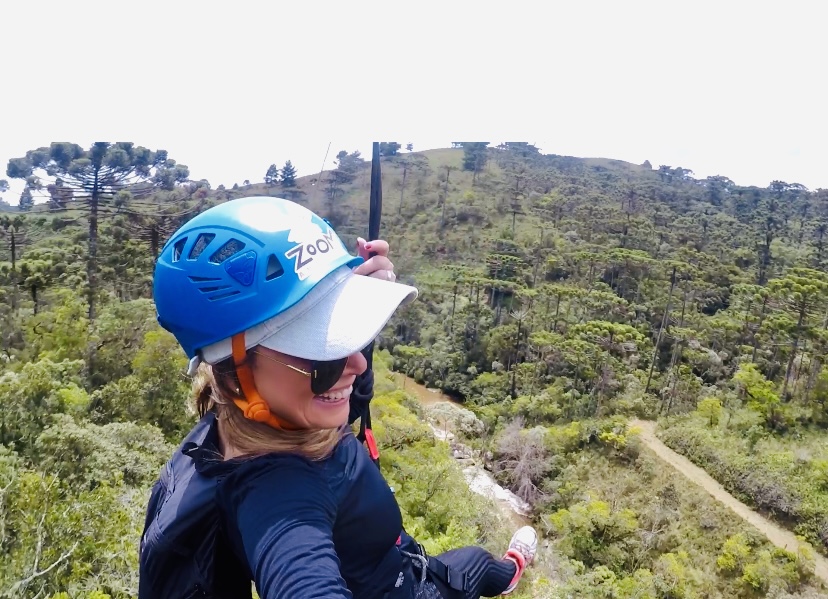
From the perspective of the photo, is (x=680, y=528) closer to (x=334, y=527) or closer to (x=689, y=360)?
(x=689, y=360)

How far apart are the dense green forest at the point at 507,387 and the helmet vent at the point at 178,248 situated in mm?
866

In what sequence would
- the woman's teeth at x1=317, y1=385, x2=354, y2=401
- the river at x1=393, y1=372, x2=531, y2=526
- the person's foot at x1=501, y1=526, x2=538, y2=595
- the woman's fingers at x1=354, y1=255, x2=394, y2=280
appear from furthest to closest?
the river at x1=393, y1=372, x2=531, y2=526
the person's foot at x1=501, y1=526, x2=538, y2=595
the woman's fingers at x1=354, y1=255, x2=394, y2=280
the woman's teeth at x1=317, y1=385, x2=354, y2=401

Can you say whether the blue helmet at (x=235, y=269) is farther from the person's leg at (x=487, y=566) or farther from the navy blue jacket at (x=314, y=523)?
the person's leg at (x=487, y=566)

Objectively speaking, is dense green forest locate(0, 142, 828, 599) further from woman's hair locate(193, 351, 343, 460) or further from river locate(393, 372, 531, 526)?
woman's hair locate(193, 351, 343, 460)

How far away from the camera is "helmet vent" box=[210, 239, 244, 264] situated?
0.86 metres

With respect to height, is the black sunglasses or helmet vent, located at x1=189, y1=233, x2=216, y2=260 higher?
helmet vent, located at x1=189, y1=233, x2=216, y2=260

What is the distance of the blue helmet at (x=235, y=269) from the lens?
2.75 feet

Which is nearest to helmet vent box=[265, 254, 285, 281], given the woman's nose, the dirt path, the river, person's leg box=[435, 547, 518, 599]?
the woman's nose

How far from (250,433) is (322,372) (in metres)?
0.18

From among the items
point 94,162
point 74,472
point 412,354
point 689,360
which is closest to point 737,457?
point 689,360

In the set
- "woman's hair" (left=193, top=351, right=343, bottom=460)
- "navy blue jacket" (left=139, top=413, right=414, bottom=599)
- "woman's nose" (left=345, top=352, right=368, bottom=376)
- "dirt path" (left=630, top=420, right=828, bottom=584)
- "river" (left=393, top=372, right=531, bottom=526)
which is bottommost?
"river" (left=393, top=372, right=531, bottom=526)

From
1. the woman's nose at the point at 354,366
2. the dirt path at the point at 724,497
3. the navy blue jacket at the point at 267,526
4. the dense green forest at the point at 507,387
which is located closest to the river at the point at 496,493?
the dense green forest at the point at 507,387

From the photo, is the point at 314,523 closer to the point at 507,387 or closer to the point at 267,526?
the point at 267,526

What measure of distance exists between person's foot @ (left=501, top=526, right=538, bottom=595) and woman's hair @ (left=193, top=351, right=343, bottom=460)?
907mm
